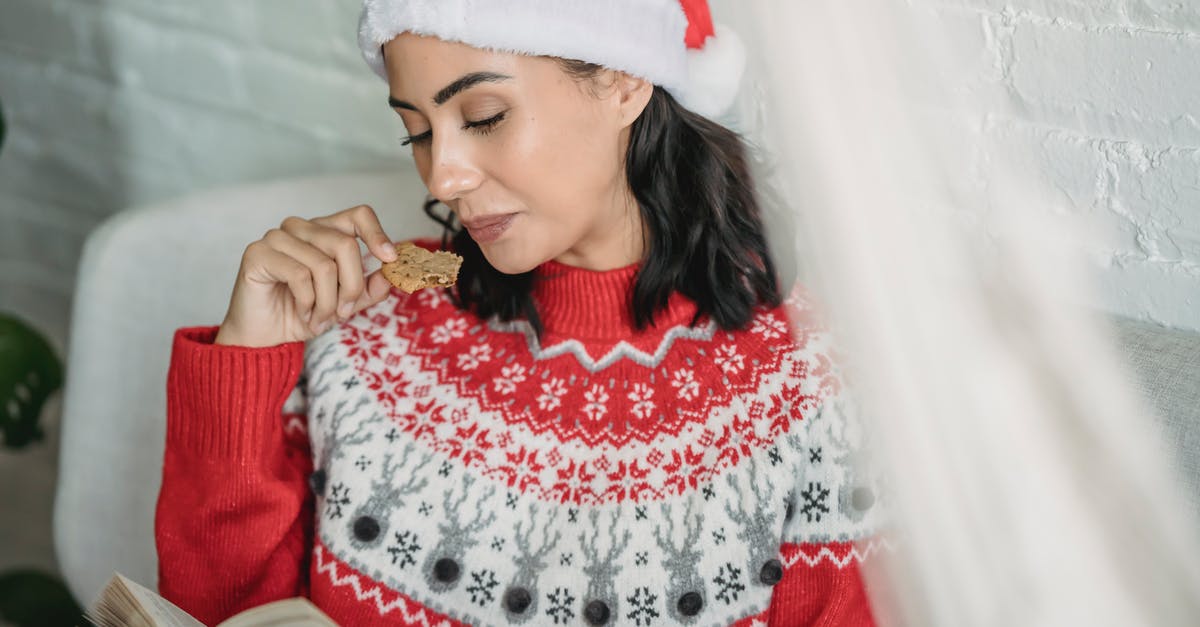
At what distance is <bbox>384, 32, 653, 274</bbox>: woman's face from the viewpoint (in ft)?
2.78

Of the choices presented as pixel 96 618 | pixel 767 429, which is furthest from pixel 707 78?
pixel 96 618

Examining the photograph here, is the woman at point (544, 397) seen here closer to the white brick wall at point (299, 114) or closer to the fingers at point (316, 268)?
Answer: the fingers at point (316, 268)

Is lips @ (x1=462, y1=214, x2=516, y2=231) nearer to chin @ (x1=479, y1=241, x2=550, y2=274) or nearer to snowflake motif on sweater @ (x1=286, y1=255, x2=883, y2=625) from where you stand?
chin @ (x1=479, y1=241, x2=550, y2=274)

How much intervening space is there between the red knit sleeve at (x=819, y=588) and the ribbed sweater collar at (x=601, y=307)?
233 mm

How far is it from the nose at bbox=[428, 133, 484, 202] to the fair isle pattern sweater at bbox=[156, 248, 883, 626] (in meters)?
0.19

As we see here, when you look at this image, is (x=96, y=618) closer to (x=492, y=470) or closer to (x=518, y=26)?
(x=492, y=470)

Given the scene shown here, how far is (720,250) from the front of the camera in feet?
3.36

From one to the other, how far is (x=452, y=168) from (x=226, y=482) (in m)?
0.37

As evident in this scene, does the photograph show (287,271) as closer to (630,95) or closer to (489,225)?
(489,225)

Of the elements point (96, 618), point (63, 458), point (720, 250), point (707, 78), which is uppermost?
point (707, 78)

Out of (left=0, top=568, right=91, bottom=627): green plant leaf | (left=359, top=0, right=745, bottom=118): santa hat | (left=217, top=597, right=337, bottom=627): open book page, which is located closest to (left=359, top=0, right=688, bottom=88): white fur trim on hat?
(left=359, top=0, right=745, bottom=118): santa hat

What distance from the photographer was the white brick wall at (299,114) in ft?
3.02

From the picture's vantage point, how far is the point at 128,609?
0.70m

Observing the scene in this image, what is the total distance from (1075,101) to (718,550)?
487mm
